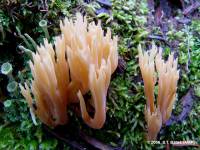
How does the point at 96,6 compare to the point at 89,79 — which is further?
the point at 96,6

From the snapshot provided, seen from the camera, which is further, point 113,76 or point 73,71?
point 113,76

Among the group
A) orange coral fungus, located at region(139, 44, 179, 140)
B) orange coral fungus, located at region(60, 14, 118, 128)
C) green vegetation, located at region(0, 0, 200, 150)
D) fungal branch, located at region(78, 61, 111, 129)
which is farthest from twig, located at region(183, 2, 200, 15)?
fungal branch, located at region(78, 61, 111, 129)

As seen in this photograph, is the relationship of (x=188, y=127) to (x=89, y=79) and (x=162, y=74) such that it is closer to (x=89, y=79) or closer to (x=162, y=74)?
(x=162, y=74)

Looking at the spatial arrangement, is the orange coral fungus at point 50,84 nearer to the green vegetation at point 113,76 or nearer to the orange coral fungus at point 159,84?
the green vegetation at point 113,76

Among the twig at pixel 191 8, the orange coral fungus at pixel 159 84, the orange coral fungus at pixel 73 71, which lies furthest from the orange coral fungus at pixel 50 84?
the twig at pixel 191 8

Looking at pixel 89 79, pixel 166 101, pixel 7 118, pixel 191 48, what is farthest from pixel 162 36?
pixel 7 118

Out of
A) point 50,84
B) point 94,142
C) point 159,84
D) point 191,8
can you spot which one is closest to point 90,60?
point 50,84

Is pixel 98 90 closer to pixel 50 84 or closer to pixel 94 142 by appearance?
pixel 50 84
